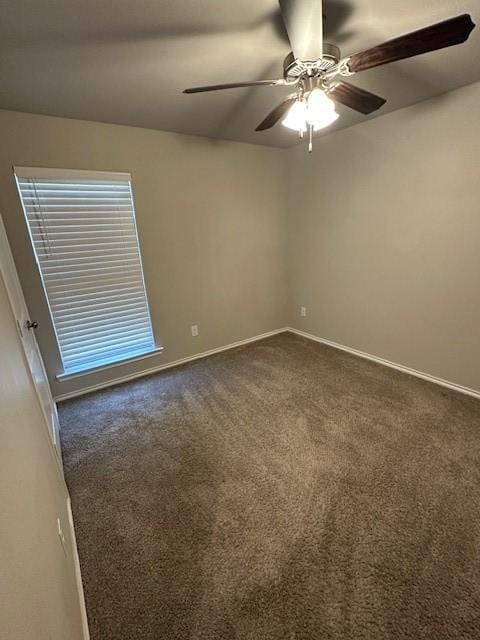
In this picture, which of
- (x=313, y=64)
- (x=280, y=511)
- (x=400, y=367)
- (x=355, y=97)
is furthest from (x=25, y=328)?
(x=400, y=367)

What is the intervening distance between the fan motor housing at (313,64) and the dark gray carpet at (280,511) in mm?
2161

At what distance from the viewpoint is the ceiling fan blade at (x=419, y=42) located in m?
0.99

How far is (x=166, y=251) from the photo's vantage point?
290cm

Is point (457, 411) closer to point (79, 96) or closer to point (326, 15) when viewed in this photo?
point (326, 15)

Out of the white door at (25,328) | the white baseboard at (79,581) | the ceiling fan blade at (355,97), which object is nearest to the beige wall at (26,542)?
the white baseboard at (79,581)

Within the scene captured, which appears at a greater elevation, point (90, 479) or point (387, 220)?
point (387, 220)

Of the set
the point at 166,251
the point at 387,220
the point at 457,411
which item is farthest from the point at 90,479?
the point at 387,220

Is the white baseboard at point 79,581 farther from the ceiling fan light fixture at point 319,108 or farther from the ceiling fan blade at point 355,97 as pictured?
the ceiling fan blade at point 355,97

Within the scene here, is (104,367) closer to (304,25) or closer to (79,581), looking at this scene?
(79,581)

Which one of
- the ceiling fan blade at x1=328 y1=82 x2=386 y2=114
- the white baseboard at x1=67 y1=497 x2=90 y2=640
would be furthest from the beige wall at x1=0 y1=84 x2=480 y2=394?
the white baseboard at x1=67 y1=497 x2=90 y2=640

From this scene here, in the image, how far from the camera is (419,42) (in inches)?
43.4

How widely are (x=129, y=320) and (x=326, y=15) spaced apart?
2.59m

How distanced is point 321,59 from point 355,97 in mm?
378

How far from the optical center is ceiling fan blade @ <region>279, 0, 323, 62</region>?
3.46 ft
